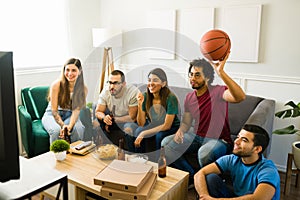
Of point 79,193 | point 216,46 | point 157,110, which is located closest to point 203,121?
point 157,110

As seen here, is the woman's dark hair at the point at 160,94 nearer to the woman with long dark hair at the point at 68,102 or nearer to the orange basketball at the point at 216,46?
the orange basketball at the point at 216,46

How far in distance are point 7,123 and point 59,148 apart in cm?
127

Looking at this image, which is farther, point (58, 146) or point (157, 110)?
point (157, 110)

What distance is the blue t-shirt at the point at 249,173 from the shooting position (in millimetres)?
1697

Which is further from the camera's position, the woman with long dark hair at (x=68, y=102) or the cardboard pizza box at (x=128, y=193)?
the woman with long dark hair at (x=68, y=102)

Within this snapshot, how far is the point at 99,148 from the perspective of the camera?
7.26ft

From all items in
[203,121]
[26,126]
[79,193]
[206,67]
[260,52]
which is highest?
[260,52]

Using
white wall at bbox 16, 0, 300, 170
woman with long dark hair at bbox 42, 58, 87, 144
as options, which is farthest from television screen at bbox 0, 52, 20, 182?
white wall at bbox 16, 0, 300, 170

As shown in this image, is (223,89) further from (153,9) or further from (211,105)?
(153,9)

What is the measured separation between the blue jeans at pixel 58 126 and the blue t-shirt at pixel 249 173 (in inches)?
61.3

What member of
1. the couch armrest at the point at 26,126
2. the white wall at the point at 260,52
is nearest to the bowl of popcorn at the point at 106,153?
the couch armrest at the point at 26,126

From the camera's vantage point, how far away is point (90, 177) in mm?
1933

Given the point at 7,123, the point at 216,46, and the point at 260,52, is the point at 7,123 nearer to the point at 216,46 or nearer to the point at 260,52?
the point at 216,46

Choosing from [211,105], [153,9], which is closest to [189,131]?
[211,105]
